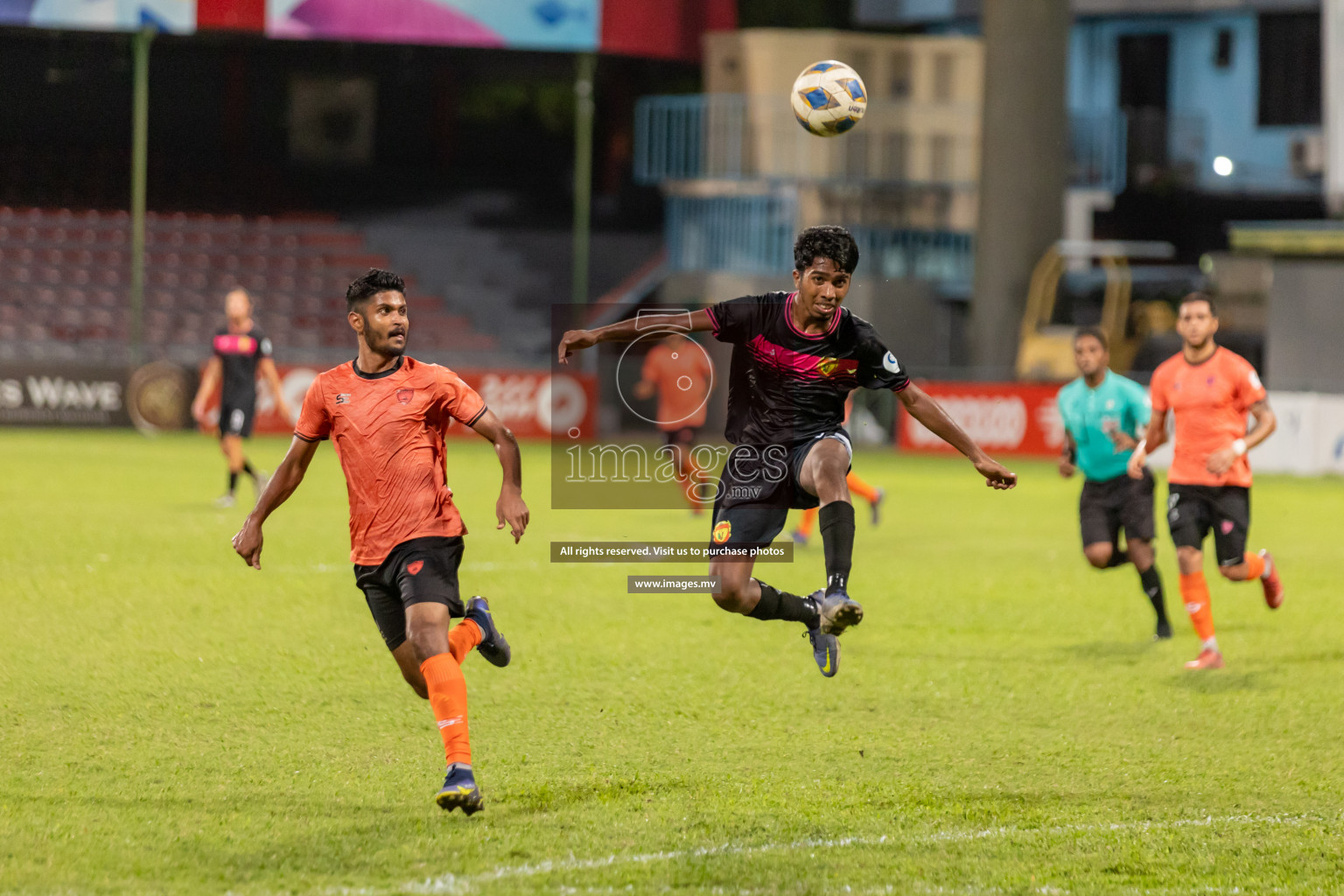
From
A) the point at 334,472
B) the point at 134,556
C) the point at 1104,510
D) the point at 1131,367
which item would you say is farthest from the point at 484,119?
the point at 1104,510

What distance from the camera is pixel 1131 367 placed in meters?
33.9

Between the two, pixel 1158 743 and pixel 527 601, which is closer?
pixel 1158 743

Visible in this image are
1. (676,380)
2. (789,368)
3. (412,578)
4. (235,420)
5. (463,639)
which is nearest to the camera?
(412,578)

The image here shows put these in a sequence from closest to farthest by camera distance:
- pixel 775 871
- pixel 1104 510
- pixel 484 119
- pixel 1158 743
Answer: pixel 775 871, pixel 1158 743, pixel 1104 510, pixel 484 119

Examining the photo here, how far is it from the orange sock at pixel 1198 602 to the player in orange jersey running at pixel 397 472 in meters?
4.94

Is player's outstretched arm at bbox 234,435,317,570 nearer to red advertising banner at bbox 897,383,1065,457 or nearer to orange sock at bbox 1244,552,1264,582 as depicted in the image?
orange sock at bbox 1244,552,1264,582

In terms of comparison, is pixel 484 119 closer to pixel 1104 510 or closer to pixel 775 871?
pixel 1104 510

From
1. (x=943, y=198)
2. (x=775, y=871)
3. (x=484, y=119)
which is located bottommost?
(x=775, y=871)

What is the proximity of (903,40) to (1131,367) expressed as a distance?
9.37 metres

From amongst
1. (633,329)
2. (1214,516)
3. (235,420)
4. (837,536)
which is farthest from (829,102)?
(235,420)

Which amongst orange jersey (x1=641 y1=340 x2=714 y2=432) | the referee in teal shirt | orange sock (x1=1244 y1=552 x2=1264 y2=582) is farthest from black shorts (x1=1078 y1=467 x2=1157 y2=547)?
orange jersey (x1=641 y1=340 x2=714 y2=432)

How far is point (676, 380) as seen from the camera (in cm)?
1792

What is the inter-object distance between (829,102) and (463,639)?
356cm

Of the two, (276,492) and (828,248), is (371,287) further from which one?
(828,248)
